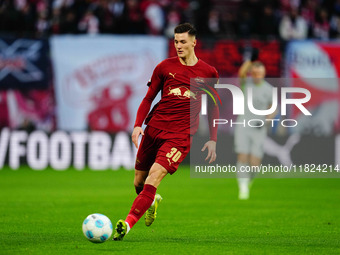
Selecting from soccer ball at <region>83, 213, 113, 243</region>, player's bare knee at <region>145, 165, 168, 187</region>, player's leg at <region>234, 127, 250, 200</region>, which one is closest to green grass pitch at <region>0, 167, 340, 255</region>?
soccer ball at <region>83, 213, 113, 243</region>

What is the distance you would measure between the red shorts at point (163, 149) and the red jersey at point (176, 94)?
3.3 inches

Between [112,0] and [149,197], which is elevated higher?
[112,0]

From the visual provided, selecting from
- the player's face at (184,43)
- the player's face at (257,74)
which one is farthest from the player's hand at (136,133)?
the player's face at (257,74)

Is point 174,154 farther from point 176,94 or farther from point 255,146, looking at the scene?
point 255,146

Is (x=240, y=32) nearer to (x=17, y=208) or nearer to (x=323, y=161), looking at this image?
(x=323, y=161)

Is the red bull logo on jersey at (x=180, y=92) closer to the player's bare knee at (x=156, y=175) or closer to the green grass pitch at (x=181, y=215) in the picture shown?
the player's bare knee at (x=156, y=175)

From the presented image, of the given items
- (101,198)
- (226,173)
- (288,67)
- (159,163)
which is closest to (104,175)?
(226,173)

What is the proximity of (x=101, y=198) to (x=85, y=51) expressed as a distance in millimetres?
9009

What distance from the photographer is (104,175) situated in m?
18.2

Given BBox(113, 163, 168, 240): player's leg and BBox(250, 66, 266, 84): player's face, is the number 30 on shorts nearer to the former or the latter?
BBox(113, 163, 168, 240): player's leg

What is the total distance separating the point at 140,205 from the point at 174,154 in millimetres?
749

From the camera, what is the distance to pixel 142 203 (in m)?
7.51

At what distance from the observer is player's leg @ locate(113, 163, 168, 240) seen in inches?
285

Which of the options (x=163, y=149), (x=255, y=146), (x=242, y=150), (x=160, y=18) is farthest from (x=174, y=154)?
(x=160, y=18)
